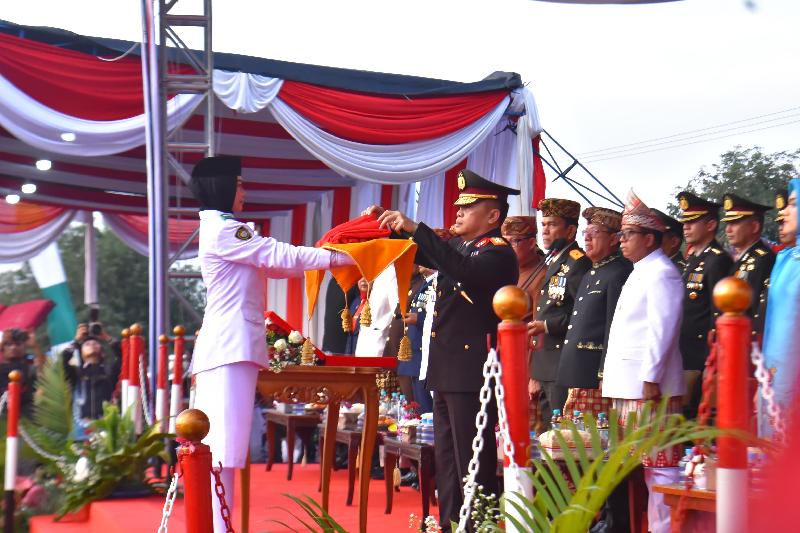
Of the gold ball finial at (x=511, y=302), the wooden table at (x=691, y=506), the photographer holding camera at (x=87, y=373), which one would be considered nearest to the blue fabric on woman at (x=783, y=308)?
the wooden table at (x=691, y=506)

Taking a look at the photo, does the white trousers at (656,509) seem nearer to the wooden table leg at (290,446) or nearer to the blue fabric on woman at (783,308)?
the blue fabric on woman at (783,308)

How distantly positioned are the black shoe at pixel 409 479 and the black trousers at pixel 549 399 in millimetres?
1459

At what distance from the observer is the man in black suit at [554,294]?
18.1 feet

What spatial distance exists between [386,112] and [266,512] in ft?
11.5

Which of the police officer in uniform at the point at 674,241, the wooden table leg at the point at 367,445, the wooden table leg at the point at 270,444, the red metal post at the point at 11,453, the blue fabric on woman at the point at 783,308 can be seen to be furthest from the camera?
the wooden table leg at the point at 270,444

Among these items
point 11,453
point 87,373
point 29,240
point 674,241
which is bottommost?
point 11,453

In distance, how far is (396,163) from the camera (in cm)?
802

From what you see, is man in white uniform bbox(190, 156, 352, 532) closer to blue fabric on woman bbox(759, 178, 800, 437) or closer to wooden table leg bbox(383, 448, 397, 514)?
blue fabric on woman bbox(759, 178, 800, 437)

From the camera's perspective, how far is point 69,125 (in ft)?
23.3

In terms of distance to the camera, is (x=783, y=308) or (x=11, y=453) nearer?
(x=783, y=308)

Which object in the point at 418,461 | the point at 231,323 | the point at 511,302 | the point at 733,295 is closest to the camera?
the point at 733,295

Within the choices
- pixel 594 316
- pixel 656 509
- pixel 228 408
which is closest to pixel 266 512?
pixel 228 408

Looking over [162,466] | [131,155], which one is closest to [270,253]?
[162,466]

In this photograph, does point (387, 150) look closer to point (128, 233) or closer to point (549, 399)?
point (549, 399)
